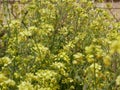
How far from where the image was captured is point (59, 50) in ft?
9.05

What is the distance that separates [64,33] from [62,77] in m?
0.62

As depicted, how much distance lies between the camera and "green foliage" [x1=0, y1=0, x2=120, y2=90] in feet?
6.49

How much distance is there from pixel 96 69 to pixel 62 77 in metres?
0.49

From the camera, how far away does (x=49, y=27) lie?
267 centimetres

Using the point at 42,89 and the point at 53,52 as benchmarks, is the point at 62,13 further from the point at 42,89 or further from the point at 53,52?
the point at 42,89

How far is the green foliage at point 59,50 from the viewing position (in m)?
1.98

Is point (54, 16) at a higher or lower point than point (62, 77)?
higher

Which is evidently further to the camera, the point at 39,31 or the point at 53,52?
the point at 53,52

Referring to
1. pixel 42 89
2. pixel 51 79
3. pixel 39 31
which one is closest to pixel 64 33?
pixel 39 31

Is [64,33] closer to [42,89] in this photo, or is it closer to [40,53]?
[40,53]

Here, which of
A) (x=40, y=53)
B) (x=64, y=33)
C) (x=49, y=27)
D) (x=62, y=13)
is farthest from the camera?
(x=62, y=13)

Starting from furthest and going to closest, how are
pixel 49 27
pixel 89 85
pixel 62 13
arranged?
pixel 62 13 → pixel 49 27 → pixel 89 85

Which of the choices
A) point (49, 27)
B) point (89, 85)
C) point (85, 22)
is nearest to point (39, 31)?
point (49, 27)

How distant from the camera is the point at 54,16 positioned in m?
3.11
